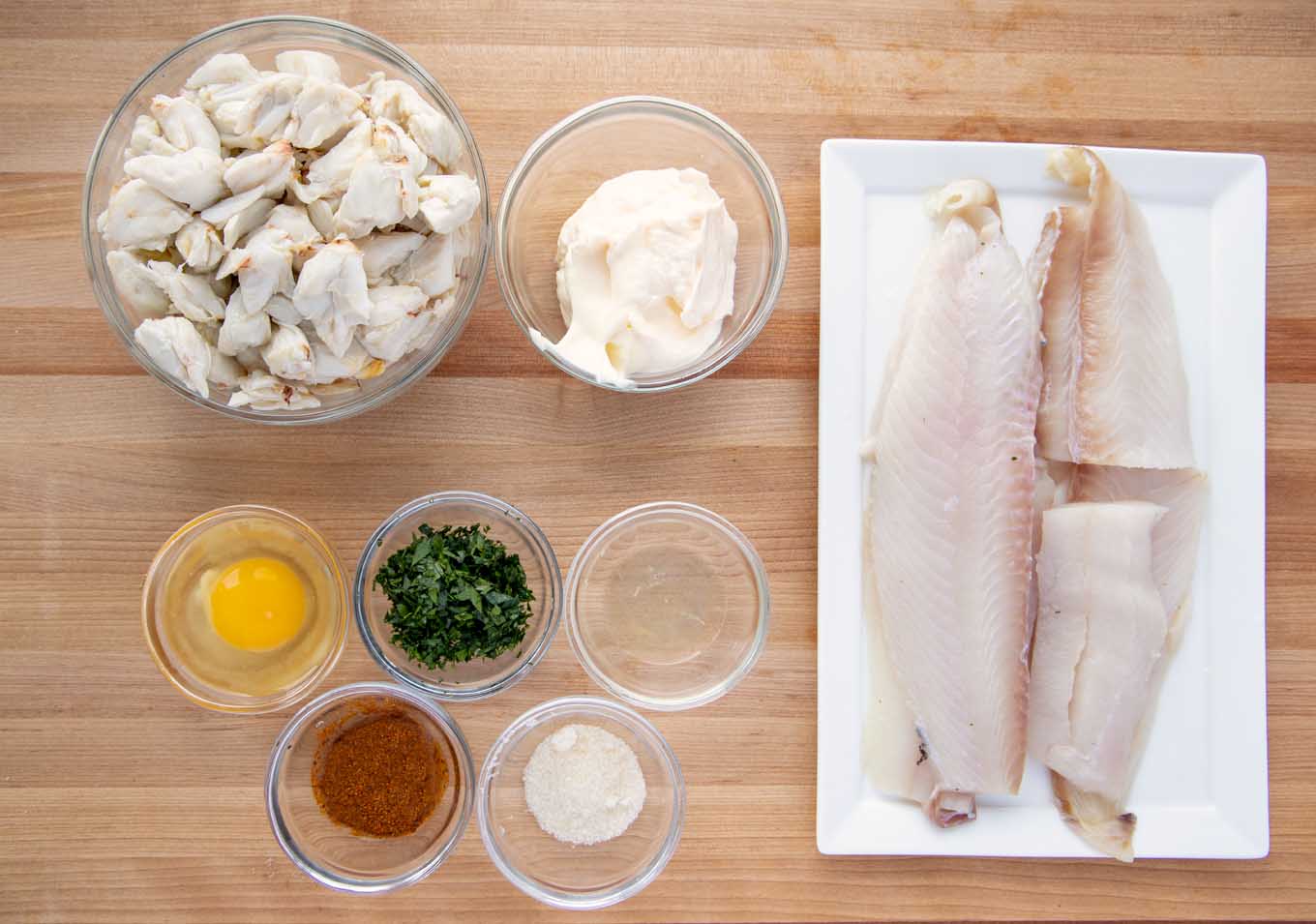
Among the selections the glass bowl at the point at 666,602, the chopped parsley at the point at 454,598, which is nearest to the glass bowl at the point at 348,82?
the chopped parsley at the point at 454,598

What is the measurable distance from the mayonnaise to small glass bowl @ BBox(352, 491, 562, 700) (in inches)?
11.0

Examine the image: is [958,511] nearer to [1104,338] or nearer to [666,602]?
[1104,338]

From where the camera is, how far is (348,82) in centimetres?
135

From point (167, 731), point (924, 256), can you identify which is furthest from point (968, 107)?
point (167, 731)

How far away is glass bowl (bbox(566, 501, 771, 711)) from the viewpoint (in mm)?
1510

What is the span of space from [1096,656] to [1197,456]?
0.36 metres

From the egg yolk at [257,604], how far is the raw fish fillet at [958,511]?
2.87ft

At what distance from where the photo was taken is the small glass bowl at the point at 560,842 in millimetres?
1475

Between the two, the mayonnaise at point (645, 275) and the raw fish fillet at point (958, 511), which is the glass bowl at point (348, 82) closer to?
the mayonnaise at point (645, 275)

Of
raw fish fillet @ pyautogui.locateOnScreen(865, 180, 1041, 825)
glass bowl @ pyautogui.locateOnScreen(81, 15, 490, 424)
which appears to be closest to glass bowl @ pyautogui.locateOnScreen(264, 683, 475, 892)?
glass bowl @ pyautogui.locateOnScreen(81, 15, 490, 424)

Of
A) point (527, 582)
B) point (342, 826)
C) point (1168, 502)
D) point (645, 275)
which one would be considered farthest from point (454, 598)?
point (1168, 502)

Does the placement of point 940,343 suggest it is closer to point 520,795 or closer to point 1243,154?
point 1243,154

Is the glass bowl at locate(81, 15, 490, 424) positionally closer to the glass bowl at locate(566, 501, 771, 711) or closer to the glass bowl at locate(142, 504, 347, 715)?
the glass bowl at locate(142, 504, 347, 715)

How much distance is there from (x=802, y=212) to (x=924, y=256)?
0.66 feet
